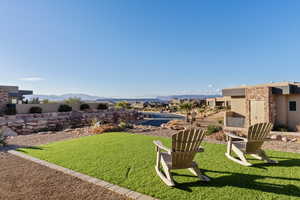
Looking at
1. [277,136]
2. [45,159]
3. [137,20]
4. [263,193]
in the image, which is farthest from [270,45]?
[45,159]

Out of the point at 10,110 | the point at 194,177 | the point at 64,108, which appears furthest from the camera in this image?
the point at 64,108

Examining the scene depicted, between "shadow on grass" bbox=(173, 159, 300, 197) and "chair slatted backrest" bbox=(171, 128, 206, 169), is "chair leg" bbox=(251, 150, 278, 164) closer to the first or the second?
"shadow on grass" bbox=(173, 159, 300, 197)

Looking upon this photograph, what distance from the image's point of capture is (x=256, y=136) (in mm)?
3311

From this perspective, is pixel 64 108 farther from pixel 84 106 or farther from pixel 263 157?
pixel 263 157

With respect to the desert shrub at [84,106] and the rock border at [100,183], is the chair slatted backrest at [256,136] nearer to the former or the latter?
the rock border at [100,183]

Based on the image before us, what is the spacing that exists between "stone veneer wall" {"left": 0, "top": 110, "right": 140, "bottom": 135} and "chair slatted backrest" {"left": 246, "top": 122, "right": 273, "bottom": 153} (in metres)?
12.0

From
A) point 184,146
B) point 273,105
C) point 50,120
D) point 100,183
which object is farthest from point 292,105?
point 50,120

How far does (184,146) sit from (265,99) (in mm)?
7025

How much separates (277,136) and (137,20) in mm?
10632

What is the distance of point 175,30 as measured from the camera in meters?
12.0

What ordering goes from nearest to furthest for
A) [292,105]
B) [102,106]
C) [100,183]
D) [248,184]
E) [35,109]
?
[248,184] → [100,183] → [292,105] → [35,109] → [102,106]

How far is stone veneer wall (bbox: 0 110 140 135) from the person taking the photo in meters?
9.81

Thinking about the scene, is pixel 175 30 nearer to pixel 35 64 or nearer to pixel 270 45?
pixel 270 45

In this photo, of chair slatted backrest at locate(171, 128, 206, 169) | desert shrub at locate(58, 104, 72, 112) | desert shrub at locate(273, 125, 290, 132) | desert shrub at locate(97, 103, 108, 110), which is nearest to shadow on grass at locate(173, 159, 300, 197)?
chair slatted backrest at locate(171, 128, 206, 169)
